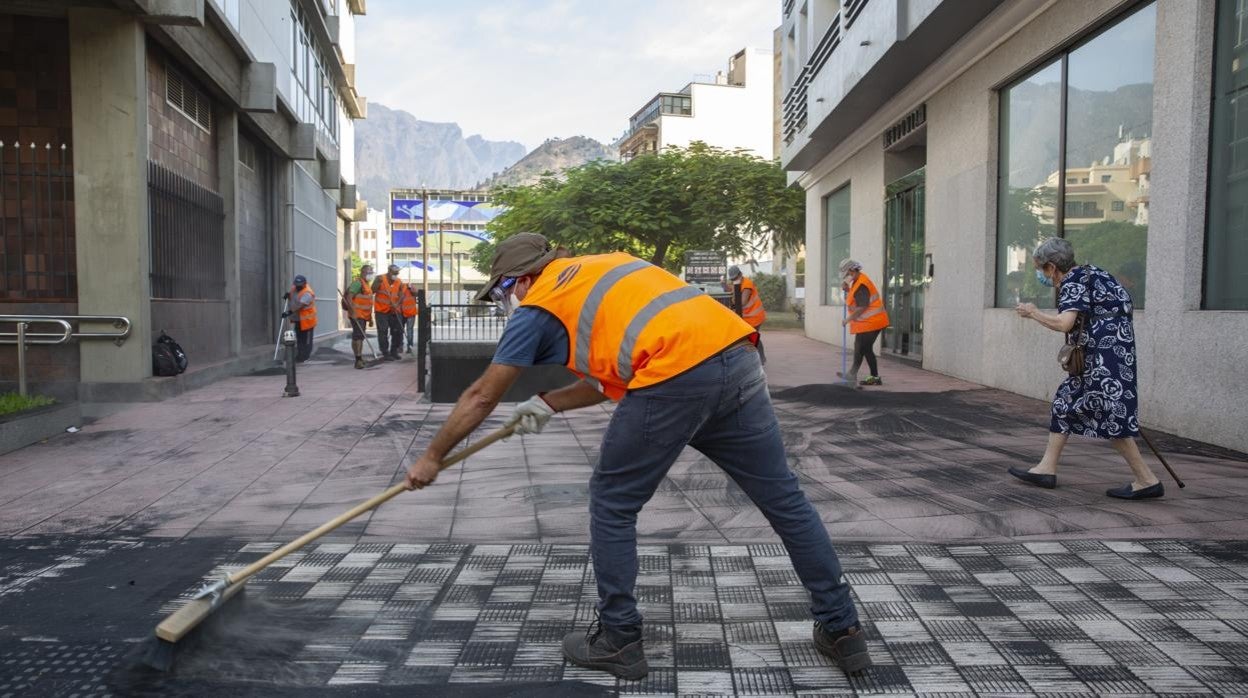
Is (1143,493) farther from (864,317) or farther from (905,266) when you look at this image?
(905,266)

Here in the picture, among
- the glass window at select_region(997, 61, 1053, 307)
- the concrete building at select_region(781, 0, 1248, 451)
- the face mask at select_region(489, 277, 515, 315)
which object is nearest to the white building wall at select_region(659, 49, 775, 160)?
the concrete building at select_region(781, 0, 1248, 451)

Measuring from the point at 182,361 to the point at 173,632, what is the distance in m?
8.76

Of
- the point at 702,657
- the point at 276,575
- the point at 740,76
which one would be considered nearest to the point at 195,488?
the point at 276,575

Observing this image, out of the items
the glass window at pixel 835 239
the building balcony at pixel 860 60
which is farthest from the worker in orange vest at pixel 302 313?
the glass window at pixel 835 239

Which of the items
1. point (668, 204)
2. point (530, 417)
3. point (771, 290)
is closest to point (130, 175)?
point (530, 417)

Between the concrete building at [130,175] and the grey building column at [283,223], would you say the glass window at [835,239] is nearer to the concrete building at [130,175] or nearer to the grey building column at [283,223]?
the grey building column at [283,223]

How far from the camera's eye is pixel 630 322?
294 cm

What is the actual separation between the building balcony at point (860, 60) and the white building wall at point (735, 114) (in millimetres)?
47547

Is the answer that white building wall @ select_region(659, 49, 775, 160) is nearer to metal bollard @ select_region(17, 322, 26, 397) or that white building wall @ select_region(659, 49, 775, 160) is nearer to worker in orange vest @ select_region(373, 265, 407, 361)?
worker in orange vest @ select_region(373, 265, 407, 361)

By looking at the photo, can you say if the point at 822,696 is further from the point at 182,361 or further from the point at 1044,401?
the point at 182,361

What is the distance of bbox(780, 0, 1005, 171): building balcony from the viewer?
1149cm

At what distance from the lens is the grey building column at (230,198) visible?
47.5 feet

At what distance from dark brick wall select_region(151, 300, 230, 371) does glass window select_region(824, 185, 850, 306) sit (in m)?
12.6

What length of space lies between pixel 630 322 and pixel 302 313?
1419cm
